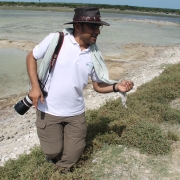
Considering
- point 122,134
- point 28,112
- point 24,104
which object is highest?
point 24,104

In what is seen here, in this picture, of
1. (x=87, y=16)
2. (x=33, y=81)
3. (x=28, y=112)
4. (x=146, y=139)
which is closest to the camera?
(x=87, y=16)

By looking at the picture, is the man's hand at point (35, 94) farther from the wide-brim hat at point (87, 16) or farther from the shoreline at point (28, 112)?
→ the shoreline at point (28, 112)

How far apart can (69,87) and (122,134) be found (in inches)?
62.7

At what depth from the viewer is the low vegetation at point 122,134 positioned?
325cm

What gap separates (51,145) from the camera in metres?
3.16

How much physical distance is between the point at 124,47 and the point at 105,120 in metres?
12.9

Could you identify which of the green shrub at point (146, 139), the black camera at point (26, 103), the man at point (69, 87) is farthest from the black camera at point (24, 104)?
the green shrub at point (146, 139)

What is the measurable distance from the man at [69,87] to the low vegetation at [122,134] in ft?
0.81

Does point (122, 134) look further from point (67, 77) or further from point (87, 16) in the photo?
point (87, 16)

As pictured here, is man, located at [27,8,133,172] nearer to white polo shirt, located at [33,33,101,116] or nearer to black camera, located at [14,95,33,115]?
white polo shirt, located at [33,33,101,116]

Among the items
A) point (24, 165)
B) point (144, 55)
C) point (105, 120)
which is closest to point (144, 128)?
point (105, 120)

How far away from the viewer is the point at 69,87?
288cm

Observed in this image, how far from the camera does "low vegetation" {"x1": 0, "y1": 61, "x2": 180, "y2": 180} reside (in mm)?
3246

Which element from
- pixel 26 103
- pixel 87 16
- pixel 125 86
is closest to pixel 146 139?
pixel 125 86
